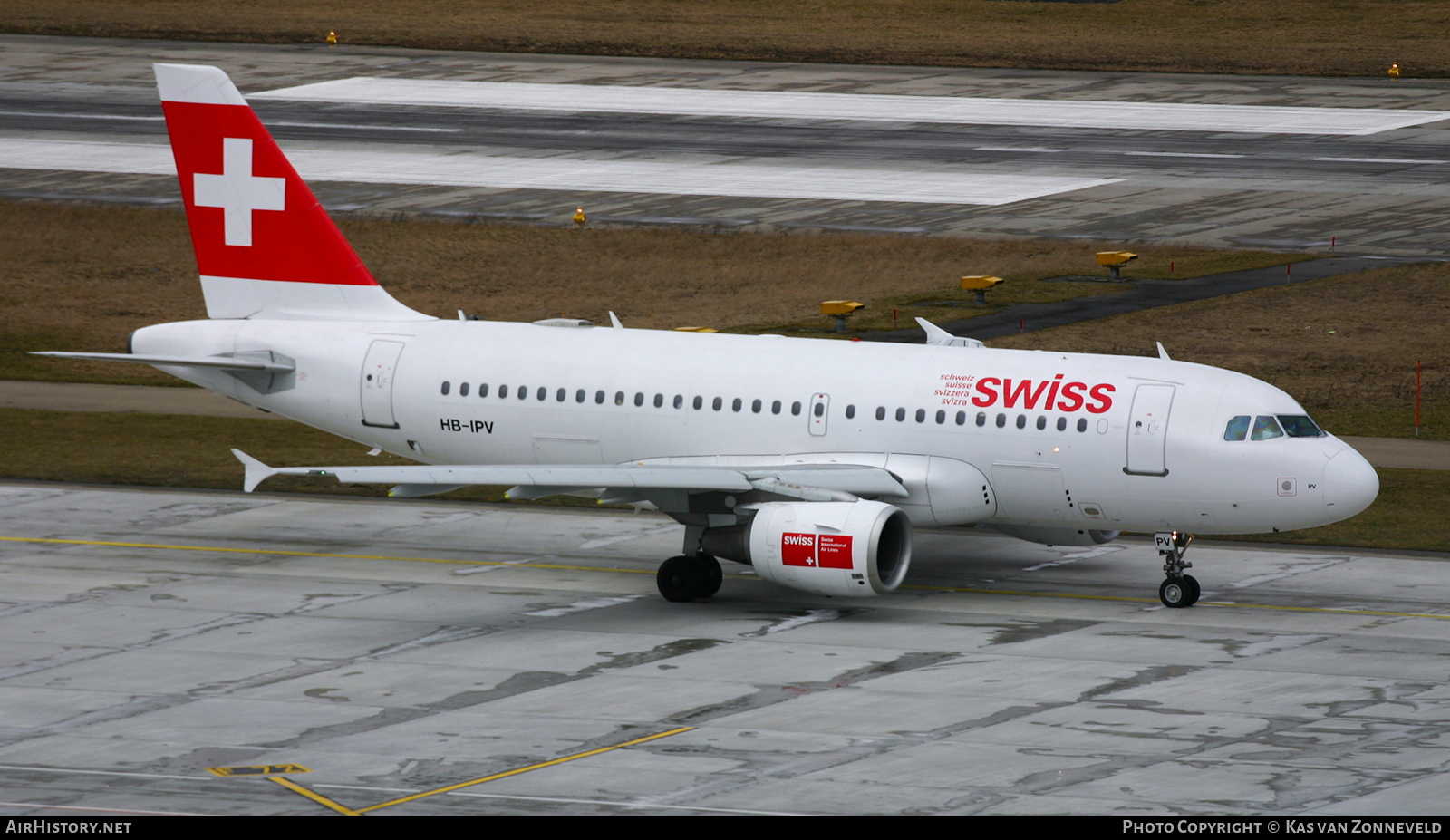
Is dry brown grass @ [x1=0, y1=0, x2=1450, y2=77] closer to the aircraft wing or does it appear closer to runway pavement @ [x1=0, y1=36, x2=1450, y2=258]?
runway pavement @ [x1=0, y1=36, x2=1450, y2=258]

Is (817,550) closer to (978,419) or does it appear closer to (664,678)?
(664,678)

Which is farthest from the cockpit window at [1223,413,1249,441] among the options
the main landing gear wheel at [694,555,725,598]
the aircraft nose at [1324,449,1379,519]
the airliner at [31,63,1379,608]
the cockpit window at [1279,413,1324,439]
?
the main landing gear wheel at [694,555,725,598]

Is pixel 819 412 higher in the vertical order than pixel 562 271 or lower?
lower

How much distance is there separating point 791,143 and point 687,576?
1800 inches

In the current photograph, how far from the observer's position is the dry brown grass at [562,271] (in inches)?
2297

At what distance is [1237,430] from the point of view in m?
31.8

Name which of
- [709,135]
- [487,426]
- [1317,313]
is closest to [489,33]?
[709,135]

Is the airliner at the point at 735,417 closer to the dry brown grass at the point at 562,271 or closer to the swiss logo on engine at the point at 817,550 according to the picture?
the swiss logo on engine at the point at 817,550

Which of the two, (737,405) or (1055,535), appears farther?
(1055,535)

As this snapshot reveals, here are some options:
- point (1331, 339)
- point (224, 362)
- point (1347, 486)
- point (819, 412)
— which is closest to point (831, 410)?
point (819, 412)

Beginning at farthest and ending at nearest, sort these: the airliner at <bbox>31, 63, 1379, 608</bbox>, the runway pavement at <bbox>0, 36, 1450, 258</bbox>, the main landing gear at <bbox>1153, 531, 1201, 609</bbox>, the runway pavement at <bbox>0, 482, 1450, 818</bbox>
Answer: the runway pavement at <bbox>0, 36, 1450, 258</bbox>
the main landing gear at <bbox>1153, 531, 1201, 609</bbox>
the airliner at <bbox>31, 63, 1379, 608</bbox>
the runway pavement at <bbox>0, 482, 1450, 818</bbox>

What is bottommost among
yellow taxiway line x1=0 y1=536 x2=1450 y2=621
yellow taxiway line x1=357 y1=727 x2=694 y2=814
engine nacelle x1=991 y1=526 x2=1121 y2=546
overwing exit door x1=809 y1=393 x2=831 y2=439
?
yellow taxiway line x1=357 y1=727 x2=694 y2=814

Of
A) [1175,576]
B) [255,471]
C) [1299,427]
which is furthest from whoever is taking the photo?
[1175,576]

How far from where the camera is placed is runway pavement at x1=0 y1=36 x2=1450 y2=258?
66312 millimetres
